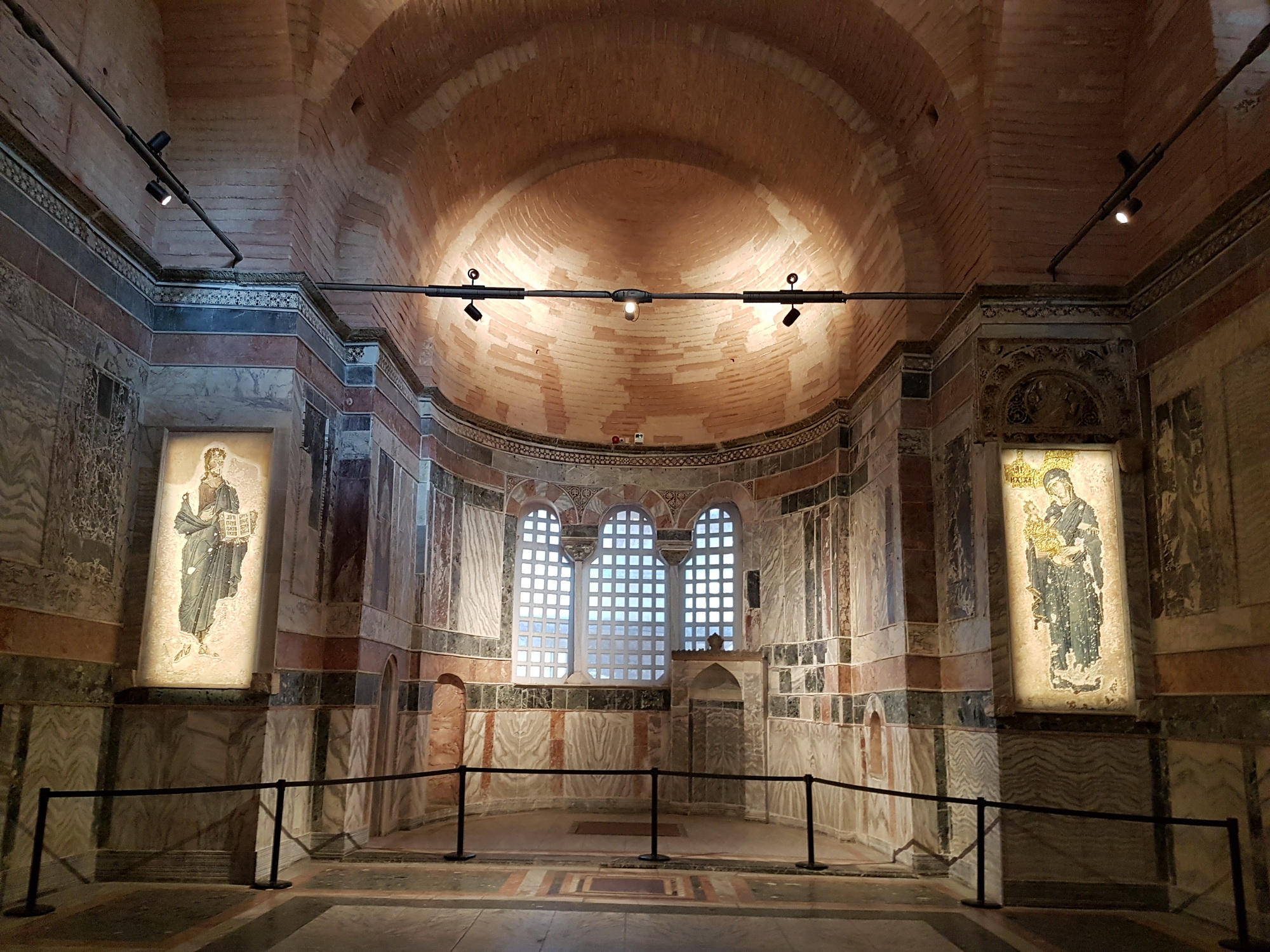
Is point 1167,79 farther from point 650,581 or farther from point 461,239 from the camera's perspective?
point 650,581

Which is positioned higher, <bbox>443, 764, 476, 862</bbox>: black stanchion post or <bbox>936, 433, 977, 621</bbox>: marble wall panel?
<bbox>936, 433, 977, 621</bbox>: marble wall panel

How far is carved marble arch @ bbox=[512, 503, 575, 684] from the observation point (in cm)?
1742

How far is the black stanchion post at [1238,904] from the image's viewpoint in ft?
24.3

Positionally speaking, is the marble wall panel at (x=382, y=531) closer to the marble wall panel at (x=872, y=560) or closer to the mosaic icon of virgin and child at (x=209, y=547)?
the mosaic icon of virgin and child at (x=209, y=547)

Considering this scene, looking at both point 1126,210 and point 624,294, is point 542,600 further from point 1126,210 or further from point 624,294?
point 1126,210

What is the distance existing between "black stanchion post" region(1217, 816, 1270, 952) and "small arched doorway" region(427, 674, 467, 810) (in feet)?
35.8

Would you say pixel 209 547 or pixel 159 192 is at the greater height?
pixel 159 192

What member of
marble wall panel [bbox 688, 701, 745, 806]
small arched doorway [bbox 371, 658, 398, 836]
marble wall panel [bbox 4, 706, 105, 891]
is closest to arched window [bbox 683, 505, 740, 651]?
marble wall panel [bbox 688, 701, 745, 806]

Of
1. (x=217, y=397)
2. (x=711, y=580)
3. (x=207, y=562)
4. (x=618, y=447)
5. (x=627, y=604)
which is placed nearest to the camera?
(x=207, y=562)

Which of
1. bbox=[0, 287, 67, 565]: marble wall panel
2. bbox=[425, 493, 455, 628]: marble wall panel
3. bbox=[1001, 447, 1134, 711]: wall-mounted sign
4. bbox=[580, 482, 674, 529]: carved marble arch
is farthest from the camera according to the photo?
bbox=[580, 482, 674, 529]: carved marble arch

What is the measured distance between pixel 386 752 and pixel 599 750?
4.46 meters

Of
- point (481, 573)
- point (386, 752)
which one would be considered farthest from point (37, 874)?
point (481, 573)

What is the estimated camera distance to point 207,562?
10148 millimetres

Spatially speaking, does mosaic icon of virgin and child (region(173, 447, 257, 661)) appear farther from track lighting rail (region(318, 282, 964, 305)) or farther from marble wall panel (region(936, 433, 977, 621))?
marble wall panel (region(936, 433, 977, 621))
